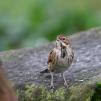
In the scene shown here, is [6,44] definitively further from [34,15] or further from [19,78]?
[19,78]

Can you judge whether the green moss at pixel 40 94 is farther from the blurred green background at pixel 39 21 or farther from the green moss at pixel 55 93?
the blurred green background at pixel 39 21

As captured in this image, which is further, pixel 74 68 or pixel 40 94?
pixel 74 68

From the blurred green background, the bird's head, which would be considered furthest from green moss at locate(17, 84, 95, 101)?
the blurred green background

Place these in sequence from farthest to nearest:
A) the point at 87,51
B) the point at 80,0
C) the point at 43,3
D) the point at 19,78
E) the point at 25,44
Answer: the point at 80,0, the point at 43,3, the point at 25,44, the point at 87,51, the point at 19,78

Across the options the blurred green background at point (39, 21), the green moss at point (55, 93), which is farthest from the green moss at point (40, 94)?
the blurred green background at point (39, 21)

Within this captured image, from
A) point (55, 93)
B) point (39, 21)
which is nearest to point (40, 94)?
point (55, 93)

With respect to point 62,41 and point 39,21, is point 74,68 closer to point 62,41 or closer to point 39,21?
point 62,41

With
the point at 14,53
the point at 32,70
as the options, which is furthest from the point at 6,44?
the point at 32,70
